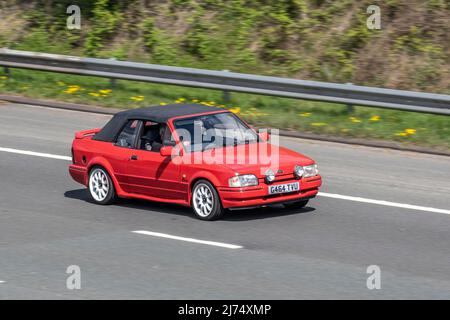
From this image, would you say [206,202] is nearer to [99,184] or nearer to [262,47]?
[99,184]

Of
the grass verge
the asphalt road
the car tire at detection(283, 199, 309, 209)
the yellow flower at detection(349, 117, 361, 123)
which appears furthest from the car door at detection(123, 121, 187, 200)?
the yellow flower at detection(349, 117, 361, 123)

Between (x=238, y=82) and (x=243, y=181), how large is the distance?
778cm

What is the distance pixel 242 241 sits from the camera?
1276cm

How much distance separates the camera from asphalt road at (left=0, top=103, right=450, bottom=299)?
10758mm

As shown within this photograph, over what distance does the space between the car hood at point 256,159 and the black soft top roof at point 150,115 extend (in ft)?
3.09

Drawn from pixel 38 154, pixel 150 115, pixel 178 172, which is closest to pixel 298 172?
pixel 178 172

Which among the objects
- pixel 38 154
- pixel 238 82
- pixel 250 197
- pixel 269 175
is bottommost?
pixel 38 154

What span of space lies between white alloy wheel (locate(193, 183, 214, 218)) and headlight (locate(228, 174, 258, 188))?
1.29ft

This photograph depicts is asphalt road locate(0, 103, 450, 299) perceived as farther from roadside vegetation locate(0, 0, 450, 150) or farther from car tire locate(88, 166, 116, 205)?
roadside vegetation locate(0, 0, 450, 150)

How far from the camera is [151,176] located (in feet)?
47.1

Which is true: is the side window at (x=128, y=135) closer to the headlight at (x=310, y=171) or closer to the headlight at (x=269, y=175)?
the headlight at (x=269, y=175)
